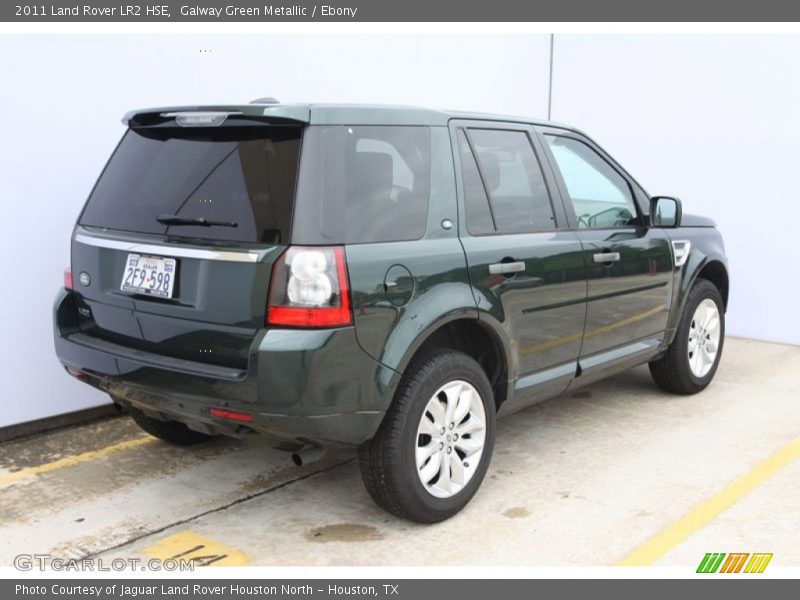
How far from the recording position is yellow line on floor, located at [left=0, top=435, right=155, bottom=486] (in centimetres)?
410

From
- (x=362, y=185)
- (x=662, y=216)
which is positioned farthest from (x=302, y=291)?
(x=662, y=216)

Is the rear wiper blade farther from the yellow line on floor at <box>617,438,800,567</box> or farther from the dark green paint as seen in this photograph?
the yellow line on floor at <box>617,438,800,567</box>

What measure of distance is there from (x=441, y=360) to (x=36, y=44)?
293 cm

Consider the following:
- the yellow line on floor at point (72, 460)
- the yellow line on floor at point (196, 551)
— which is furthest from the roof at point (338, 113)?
the yellow line on floor at point (72, 460)

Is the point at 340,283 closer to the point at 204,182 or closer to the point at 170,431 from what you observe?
the point at 204,182

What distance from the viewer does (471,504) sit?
3764mm

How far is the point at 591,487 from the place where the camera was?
3.95 meters

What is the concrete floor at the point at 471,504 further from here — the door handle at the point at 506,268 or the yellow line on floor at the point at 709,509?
the door handle at the point at 506,268

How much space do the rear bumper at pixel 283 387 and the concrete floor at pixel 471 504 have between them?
0.28 metres

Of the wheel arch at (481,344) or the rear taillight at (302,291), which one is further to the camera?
the wheel arch at (481,344)

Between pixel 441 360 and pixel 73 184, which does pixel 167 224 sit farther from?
pixel 73 184

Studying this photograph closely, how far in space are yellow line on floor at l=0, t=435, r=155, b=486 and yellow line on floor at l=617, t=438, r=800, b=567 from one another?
2805mm

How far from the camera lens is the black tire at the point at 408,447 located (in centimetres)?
327

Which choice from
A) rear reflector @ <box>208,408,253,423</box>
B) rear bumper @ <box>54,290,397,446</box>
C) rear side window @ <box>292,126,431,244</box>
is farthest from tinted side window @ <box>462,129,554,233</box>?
rear reflector @ <box>208,408,253,423</box>
